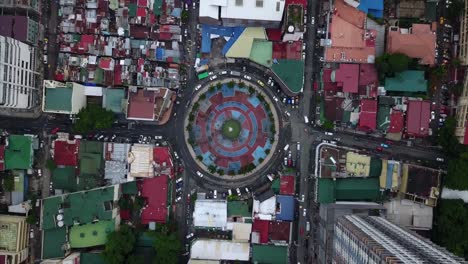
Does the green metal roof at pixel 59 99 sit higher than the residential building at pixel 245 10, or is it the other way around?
the residential building at pixel 245 10

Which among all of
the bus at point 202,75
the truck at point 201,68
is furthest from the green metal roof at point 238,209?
the truck at point 201,68

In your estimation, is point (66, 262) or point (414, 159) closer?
point (66, 262)

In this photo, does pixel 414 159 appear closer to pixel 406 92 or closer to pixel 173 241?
pixel 406 92

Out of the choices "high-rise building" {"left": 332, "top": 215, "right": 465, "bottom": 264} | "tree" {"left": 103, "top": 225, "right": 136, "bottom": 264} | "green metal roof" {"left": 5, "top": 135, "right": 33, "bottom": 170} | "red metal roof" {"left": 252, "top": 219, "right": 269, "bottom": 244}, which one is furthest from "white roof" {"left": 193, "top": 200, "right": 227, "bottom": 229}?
"green metal roof" {"left": 5, "top": 135, "right": 33, "bottom": 170}

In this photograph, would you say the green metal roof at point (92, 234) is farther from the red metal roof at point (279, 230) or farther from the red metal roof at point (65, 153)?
the red metal roof at point (279, 230)

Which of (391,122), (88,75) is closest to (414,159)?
(391,122)
